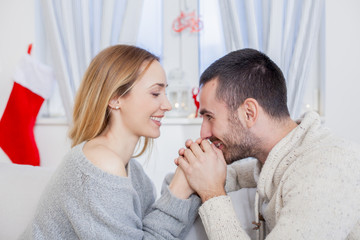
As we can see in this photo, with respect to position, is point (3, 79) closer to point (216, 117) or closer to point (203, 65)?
point (203, 65)

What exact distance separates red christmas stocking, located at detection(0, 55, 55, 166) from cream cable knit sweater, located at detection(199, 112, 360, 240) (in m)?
1.78

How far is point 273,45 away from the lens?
205 cm

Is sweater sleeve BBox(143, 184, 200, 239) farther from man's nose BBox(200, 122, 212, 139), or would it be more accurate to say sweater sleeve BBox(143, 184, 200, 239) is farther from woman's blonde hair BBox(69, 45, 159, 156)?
woman's blonde hair BBox(69, 45, 159, 156)

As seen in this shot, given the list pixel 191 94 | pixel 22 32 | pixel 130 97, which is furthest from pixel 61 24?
pixel 130 97

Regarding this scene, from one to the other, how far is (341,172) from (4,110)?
2.36m

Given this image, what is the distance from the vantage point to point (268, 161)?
1.08 metres

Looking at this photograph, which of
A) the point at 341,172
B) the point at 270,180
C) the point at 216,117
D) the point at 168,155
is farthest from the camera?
the point at 168,155

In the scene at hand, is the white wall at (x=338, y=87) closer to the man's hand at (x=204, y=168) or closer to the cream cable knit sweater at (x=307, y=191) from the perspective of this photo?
the man's hand at (x=204, y=168)

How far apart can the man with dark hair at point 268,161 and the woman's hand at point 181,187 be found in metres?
0.03

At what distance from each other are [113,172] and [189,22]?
1.54m

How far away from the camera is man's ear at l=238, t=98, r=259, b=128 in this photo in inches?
44.8

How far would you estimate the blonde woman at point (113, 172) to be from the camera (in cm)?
99

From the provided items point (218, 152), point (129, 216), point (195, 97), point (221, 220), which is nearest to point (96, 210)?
point (129, 216)

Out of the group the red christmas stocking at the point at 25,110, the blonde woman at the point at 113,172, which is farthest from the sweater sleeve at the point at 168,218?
the red christmas stocking at the point at 25,110
